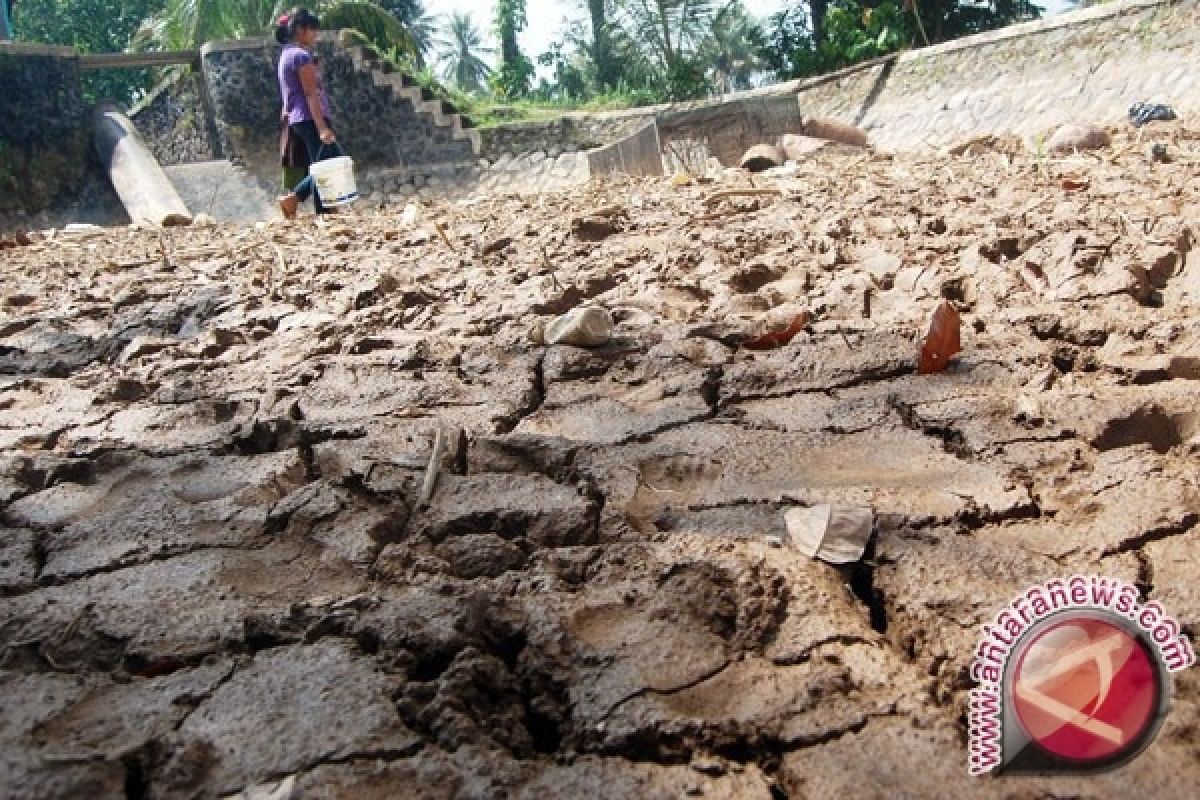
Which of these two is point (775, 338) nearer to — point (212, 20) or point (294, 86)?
point (294, 86)

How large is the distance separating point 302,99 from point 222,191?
5.46m

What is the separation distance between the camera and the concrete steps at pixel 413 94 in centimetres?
1257

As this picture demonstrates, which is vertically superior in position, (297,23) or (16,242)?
(297,23)

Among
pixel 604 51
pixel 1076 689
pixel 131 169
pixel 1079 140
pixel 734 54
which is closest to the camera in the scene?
pixel 1076 689

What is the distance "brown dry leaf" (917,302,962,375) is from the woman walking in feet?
15.0

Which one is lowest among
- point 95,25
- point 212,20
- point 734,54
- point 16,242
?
point 16,242

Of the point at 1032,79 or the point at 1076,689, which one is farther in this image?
the point at 1032,79

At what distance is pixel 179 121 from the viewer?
12.8 metres

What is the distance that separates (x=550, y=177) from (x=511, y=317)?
9.74m

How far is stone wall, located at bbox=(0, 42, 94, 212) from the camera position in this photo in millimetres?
10594

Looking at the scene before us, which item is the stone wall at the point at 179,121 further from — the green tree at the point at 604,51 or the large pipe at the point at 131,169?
the green tree at the point at 604,51

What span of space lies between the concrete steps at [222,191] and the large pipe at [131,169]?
0.36m

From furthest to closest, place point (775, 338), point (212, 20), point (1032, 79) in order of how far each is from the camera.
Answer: point (212, 20) → point (1032, 79) → point (775, 338)

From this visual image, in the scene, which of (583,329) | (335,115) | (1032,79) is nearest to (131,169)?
(335,115)
